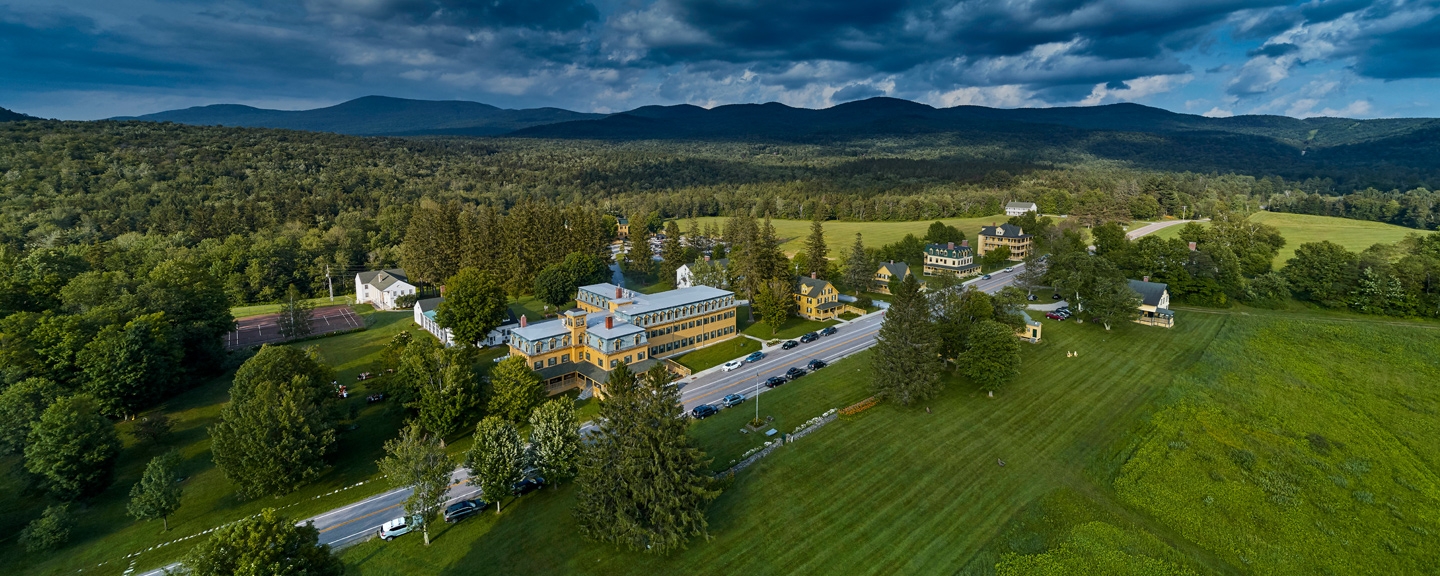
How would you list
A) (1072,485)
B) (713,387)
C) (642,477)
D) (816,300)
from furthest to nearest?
(816,300)
(713,387)
(1072,485)
(642,477)

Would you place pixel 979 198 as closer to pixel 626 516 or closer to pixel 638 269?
pixel 638 269

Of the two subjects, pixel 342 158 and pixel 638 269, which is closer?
pixel 638 269

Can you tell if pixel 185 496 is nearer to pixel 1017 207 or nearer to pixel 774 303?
Result: pixel 774 303

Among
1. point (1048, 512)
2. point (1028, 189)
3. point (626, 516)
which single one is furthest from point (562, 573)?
point (1028, 189)

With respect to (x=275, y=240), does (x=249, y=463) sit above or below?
below

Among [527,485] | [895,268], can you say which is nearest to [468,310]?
[527,485]

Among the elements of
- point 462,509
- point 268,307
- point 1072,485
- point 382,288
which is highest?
point 382,288

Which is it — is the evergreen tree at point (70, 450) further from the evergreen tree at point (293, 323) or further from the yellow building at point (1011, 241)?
the yellow building at point (1011, 241)
